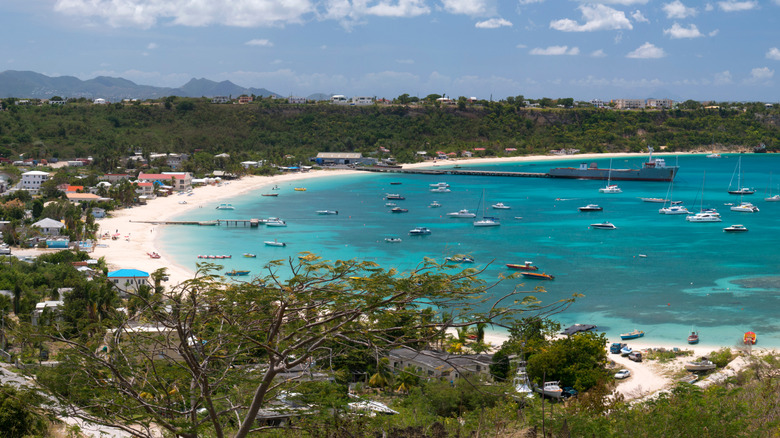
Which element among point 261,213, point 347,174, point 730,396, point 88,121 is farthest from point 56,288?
point 88,121

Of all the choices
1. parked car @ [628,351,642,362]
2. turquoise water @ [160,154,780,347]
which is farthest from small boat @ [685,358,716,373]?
turquoise water @ [160,154,780,347]

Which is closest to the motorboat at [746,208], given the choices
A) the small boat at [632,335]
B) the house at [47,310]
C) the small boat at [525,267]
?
the small boat at [525,267]

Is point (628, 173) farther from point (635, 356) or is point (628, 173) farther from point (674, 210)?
point (635, 356)

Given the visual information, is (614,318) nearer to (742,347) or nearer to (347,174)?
(742,347)

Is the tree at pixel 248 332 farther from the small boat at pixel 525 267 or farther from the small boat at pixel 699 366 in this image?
the small boat at pixel 525 267

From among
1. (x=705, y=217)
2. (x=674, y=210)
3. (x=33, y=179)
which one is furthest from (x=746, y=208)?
(x=33, y=179)
